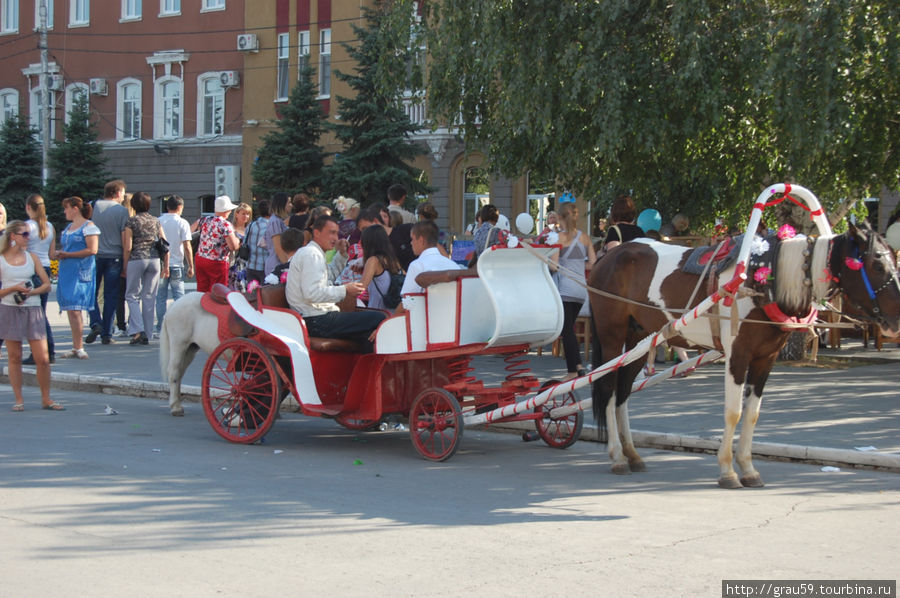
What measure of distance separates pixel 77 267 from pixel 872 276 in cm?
1119

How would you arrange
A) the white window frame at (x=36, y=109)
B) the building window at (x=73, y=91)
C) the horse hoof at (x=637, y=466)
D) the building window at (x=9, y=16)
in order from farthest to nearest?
1. the building window at (x=9, y=16)
2. the white window frame at (x=36, y=109)
3. the building window at (x=73, y=91)
4. the horse hoof at (x=637, y=466)

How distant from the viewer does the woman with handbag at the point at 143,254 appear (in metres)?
15.8

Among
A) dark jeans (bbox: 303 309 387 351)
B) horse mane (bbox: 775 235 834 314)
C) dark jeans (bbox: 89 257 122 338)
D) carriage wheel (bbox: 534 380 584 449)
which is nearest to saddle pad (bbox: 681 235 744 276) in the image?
horse mane (bbox: 775 235 834 314)

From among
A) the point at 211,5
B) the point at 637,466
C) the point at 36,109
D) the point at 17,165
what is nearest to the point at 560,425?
the point at 637,466

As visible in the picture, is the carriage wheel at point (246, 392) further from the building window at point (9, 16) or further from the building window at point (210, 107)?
the building window at point (9, 16)

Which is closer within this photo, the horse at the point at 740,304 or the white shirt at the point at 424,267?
the horse at the point at 740,304

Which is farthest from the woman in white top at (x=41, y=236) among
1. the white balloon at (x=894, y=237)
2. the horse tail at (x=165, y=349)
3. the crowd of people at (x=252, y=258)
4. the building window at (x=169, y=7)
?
the building window at (x=169, y=7)

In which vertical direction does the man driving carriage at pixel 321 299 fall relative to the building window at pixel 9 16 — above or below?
below

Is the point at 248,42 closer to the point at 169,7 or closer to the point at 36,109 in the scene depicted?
the point at 169,7

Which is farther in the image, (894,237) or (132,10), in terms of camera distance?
(132,10)

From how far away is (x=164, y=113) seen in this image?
44.0 metres

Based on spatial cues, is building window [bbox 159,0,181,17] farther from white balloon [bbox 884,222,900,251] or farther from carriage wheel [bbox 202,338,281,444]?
white balloon [bbox 884,222,900,251]

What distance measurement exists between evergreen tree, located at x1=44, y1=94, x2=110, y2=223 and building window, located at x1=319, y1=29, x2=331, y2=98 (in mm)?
9107

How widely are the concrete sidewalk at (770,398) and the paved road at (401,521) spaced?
0.29m
